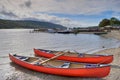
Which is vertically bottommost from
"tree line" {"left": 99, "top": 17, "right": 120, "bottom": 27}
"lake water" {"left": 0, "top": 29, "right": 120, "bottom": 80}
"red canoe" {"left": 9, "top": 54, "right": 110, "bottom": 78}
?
"lake water" {"left": 0, "top": 29, "right": 120, "bottom": 80}

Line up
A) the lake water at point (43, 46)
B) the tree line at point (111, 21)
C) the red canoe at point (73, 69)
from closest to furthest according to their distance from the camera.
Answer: the red canoe at point (73, 69), the lake water at point (43, 46), the tree line at point (111, 21)

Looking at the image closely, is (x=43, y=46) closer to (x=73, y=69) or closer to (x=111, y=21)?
(x=73, y=69)

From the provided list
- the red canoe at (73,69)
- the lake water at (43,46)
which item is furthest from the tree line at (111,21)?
the red canoe at (73,69)

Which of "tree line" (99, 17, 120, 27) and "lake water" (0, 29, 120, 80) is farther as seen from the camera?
"tree line" (99, 17, 120, 27)

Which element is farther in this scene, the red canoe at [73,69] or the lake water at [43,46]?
the lake water at [43,46]

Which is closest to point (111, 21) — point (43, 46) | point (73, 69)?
point (43, 46)

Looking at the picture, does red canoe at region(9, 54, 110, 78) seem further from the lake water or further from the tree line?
the tree line

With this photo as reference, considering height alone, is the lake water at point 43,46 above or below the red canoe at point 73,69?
below

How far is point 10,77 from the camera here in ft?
48.1

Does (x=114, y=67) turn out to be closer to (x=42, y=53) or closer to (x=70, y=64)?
(x=70, y=64)

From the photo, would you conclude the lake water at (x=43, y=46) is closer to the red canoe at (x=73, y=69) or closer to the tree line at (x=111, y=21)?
the red canoe at (x=73, y=69)

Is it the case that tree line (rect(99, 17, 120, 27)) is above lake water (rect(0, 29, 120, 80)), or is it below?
above

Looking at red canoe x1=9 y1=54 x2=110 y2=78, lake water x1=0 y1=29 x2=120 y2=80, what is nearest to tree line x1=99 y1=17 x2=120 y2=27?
lake water x1=0 y1=29 x2=120 y2=80

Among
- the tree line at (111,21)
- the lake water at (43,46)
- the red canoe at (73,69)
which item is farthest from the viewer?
the tree line at (111,21)
